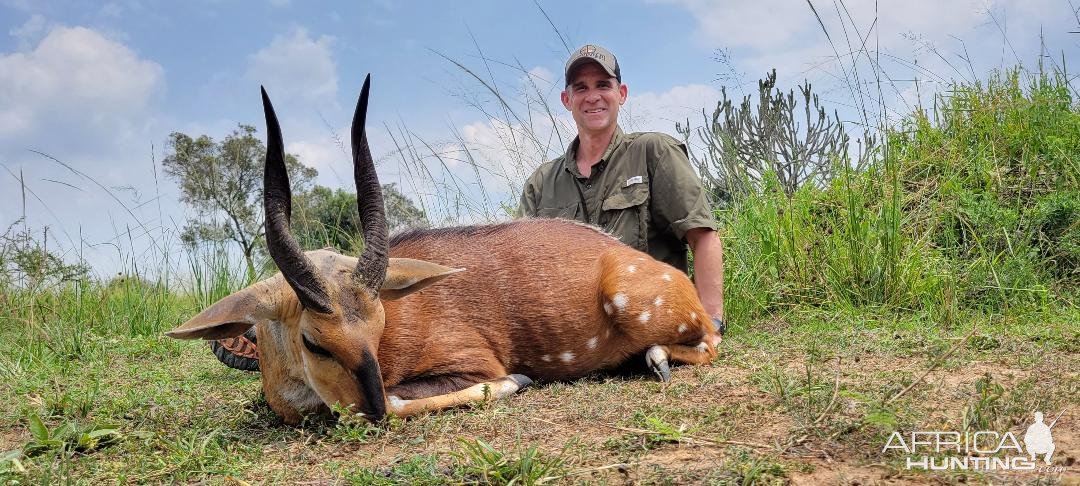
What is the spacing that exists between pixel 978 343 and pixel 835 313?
4.48ft

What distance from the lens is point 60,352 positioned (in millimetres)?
6145

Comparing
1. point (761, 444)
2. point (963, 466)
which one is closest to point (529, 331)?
point (761, 444)

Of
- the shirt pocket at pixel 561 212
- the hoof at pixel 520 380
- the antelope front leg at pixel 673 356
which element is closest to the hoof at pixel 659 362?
the antelope front leg at pixel 673 356

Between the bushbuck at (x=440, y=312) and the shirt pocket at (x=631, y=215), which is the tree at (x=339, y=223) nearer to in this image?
the shirt pocket at (x=631, y=215)

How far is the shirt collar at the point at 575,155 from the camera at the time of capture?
5.97 meters

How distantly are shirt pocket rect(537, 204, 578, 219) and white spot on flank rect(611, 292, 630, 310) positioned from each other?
5.99ft

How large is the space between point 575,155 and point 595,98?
22.6 inches

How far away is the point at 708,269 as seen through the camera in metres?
5.46

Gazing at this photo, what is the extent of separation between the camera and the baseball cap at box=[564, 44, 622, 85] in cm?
589

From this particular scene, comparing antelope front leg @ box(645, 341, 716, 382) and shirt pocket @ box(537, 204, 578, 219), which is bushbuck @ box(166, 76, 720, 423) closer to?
antelope front leg @ box(645, 341, 716, 382)

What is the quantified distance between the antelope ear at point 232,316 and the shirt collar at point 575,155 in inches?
121

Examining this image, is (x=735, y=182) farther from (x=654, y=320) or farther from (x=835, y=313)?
(x=654, y=320)

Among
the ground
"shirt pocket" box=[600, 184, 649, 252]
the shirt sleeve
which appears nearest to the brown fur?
the ground

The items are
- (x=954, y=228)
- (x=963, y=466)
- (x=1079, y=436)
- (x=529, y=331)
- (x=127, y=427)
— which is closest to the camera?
(x=963, y=466)
